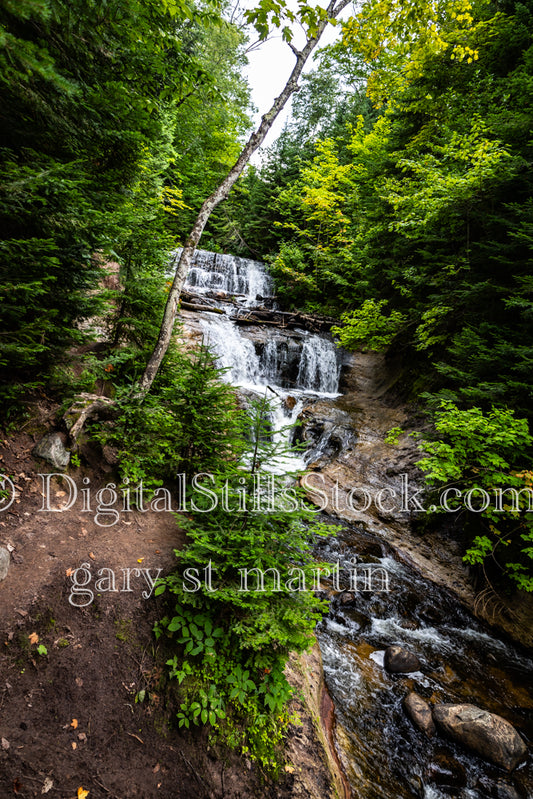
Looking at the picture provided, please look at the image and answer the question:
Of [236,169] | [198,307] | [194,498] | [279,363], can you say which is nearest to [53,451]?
[194,498]

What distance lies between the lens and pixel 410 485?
294 inches

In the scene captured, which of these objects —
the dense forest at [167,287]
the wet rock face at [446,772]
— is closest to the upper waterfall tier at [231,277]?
the dense forest at [167,287]

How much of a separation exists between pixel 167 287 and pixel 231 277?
14.5m

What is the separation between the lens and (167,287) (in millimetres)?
5805

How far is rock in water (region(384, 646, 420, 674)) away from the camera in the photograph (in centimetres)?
412

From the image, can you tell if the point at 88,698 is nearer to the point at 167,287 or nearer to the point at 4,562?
the point at 4,562

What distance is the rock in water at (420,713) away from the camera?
352 centimetres

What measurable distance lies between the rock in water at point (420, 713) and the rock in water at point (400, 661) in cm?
34

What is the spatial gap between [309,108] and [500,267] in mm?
34109

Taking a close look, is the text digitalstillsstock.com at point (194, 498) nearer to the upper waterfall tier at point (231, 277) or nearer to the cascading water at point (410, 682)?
the cascading water at point (410, 682)

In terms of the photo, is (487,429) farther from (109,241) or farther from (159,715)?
(109,241)

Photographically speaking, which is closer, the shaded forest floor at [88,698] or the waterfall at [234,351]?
the shaded forest floor at [88,698]

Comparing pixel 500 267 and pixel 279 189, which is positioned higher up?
pixel 279 189

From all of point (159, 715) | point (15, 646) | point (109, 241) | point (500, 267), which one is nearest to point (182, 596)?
point (159, 715)
